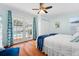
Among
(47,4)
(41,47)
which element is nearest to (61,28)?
(47,4)

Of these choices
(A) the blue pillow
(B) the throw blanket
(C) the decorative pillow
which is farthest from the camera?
(B) the throw blanket

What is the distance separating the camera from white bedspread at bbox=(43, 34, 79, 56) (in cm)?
131

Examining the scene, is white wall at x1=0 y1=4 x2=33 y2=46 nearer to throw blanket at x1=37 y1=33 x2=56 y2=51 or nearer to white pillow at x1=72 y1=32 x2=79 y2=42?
throw blanket at x1=37 y1=33 x2=56 y2=51

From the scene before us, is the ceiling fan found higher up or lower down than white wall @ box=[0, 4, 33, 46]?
higher up

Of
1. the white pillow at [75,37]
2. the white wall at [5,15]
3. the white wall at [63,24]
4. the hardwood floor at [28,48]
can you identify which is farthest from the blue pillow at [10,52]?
the white pillow at [75,37]

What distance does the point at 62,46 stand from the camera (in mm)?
1436

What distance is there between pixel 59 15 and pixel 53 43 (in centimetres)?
53

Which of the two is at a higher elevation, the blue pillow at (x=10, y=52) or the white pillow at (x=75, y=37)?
the white pillow at (x=75, y=37)

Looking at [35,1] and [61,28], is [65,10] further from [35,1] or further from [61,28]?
[35,1]

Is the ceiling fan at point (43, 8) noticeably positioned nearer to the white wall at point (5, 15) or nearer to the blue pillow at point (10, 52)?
the white wall at point (5, 15)

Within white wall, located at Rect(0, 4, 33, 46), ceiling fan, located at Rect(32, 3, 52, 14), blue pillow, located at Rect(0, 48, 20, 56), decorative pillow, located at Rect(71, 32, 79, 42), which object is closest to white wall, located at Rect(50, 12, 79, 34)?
decorative pillow, located at Rect(71, 32, 79, 42)

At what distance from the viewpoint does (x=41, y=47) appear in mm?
1767

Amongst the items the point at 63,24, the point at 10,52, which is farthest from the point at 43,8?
the point at 10,52

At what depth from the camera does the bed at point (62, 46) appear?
131 cm
